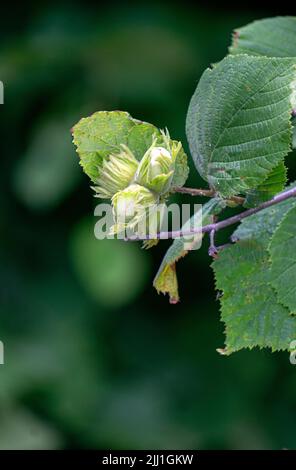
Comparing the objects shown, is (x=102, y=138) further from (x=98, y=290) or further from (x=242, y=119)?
(x=98, y=290)

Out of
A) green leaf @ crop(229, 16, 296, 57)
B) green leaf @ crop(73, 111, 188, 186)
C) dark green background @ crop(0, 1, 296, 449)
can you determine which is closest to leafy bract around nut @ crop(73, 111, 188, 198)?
green leaf @ crop(73, 111, 188, 186)

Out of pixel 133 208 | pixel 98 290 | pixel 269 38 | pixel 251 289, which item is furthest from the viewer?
pixel 98 290

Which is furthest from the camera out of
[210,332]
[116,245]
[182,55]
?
[210,332]

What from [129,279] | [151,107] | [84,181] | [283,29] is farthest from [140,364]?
[283,29]

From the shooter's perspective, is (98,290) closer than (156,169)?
No

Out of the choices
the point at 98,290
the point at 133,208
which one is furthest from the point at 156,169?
the point at 98,290

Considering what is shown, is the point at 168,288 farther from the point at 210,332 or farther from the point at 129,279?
the point at 210,332
